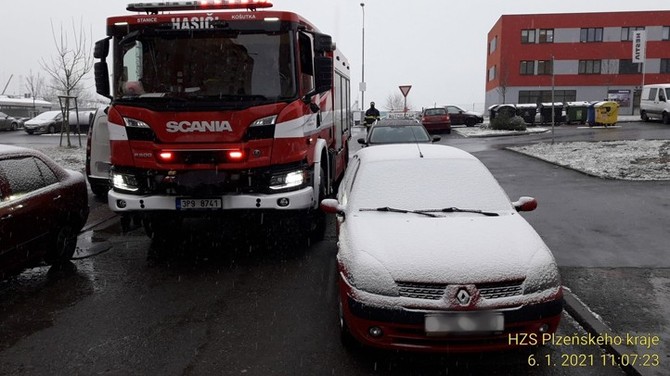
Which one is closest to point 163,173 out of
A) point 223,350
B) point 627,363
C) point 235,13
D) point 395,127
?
point 235,13

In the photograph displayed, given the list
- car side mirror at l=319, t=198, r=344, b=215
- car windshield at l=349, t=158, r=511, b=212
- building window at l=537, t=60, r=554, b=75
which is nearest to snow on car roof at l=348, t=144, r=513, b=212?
car windshield at l=349, t=158, r=511, b=212

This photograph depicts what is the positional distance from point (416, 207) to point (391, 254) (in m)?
1.06

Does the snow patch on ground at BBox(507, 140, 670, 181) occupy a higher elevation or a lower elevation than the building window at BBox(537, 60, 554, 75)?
lower

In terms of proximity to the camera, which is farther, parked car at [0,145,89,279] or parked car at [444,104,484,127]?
parked car at [444,104,484,127]

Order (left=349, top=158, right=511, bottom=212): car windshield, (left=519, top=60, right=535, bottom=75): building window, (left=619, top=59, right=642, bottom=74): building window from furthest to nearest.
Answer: (left=519, top=60, right=535, bottom=75): building window, (left=619, top=59, right=642, bottom=74): building window, (left=349, top=158, right=511, bottom=212): car windshield

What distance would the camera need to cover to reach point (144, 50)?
662 centimetres

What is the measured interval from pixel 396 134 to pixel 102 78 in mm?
7358

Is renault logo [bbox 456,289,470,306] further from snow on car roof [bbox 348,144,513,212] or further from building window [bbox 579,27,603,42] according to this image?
building window [bbox 579,27,603,42]

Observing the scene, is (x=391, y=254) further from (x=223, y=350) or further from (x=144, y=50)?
(x=144, y=50)

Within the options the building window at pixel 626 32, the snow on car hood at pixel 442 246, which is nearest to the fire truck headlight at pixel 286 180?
the snow on car hood at pixel 442 246

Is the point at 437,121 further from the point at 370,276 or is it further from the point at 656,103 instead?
the point at 370,276

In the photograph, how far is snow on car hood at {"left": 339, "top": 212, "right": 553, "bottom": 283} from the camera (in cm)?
379

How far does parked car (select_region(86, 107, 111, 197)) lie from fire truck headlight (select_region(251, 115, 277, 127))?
5.70 meters

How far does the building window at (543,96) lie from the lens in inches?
2184
